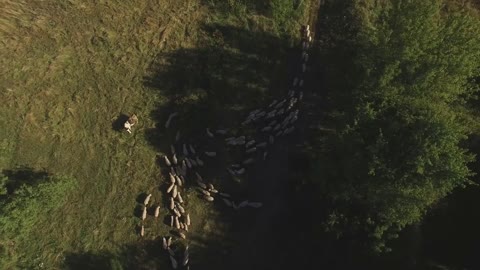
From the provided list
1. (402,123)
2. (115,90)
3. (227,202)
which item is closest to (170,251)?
(227,202)

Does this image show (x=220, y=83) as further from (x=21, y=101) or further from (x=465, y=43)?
(x=465, y=43)

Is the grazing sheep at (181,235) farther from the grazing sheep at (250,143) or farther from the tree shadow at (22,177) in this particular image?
the tree shadow at (22,177)

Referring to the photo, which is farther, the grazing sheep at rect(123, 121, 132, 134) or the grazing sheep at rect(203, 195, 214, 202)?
the grazing sheep at rect(123, 121, 132, 134)

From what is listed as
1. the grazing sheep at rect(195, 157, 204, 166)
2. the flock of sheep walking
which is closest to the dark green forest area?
the flock of sheep walking

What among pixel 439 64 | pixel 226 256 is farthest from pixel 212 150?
pixel 439 64

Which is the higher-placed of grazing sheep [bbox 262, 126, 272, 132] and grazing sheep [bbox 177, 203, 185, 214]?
grazing sheep [bbox 262, 126, 272, 132]

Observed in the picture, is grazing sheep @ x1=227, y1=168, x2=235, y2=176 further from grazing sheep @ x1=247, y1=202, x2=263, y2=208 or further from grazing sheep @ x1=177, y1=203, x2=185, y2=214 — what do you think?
grazing sheep @ x1=177, y1=203, x2=185, y2=214

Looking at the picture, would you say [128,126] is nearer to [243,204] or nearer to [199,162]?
[199,162]
